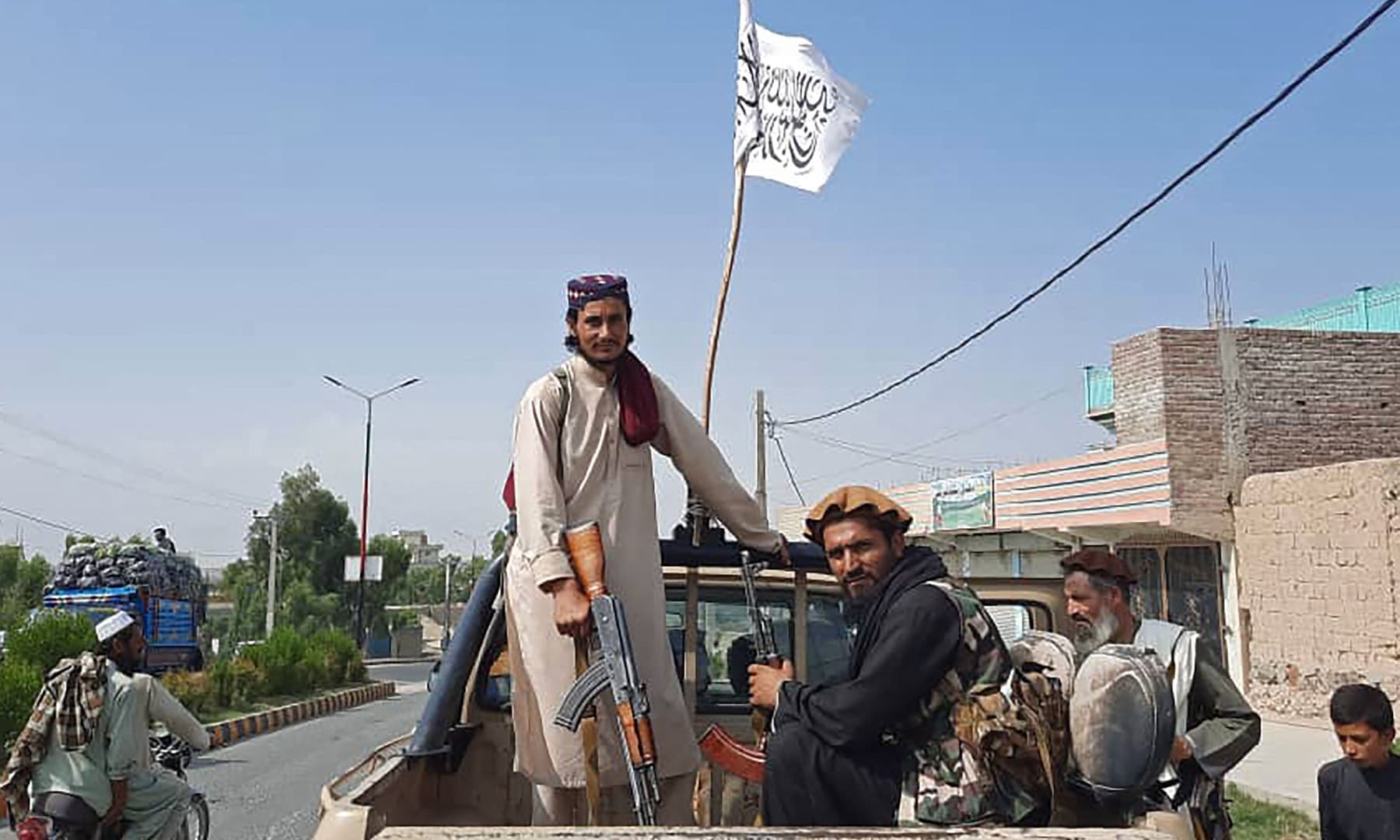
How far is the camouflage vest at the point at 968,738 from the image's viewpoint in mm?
2234

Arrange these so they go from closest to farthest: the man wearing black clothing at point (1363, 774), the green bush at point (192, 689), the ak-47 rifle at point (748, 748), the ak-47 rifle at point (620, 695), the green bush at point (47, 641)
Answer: the ak-47 rifle at point (620, 695) < the ak-47 rifle at point (748, 748) < the man wearing black clothing at point (1363, 774) < the green bush at point (47, 641) < the green bush at point (192, 689)

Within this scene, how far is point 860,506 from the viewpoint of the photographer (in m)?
2.41

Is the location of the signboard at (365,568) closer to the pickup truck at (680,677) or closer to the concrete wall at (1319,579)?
the concrete wall at (1319,579)

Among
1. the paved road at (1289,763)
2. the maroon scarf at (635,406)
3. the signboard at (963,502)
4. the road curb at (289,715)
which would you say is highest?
the signboard at (963,502)

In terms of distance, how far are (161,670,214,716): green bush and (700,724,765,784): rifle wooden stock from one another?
14280 mm

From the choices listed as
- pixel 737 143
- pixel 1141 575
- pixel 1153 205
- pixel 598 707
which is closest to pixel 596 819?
pixel 598 707

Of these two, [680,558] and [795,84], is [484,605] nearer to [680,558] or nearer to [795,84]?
[680,558]

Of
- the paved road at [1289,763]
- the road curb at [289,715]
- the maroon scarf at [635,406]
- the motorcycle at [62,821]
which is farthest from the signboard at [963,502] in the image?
the maroon scarf at [635,406]

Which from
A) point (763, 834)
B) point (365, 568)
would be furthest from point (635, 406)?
point (365, 568)

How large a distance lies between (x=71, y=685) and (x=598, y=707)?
10.2 feet

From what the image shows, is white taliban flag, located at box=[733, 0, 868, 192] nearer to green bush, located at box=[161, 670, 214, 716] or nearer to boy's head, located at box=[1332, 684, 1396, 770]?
boy's head, located at box=[1332, 684, 1396, 770]

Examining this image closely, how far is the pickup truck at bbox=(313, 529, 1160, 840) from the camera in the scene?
128 inches

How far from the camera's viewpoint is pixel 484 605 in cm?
344

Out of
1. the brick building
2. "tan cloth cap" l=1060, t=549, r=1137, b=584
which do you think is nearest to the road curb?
"tan cloth cap" l=1060, t=549, r=1137, b=584
